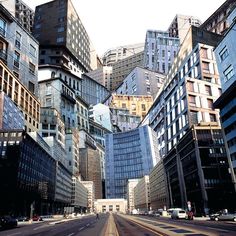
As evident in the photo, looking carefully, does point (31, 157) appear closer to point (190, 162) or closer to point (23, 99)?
point (23, 99)

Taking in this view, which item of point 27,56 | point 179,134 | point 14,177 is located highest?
point 27,56

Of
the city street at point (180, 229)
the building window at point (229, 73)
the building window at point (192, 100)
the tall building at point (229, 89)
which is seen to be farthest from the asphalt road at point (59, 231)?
the building window at point (192, 100)

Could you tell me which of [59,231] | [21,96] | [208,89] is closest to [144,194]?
[208,89]

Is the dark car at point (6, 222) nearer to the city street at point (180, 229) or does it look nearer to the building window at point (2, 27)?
the city street at point (180, 229)

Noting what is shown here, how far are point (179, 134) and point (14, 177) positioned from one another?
178ft

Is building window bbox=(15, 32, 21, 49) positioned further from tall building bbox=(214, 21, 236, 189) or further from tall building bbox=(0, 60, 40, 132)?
tall building bbox=(214, 21, 236, 189)

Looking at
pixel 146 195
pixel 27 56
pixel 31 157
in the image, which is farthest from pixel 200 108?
pixel 146 195

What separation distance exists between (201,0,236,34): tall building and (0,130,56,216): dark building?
96.4 m

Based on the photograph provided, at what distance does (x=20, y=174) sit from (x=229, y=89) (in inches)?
2222

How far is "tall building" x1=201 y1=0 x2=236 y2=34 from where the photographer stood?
5400 inches

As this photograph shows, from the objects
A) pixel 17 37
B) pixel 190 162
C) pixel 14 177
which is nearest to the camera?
pixel 14 177

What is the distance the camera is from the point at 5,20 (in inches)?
4542

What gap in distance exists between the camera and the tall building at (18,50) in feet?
368

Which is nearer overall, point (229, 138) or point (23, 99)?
point (229, 138)
